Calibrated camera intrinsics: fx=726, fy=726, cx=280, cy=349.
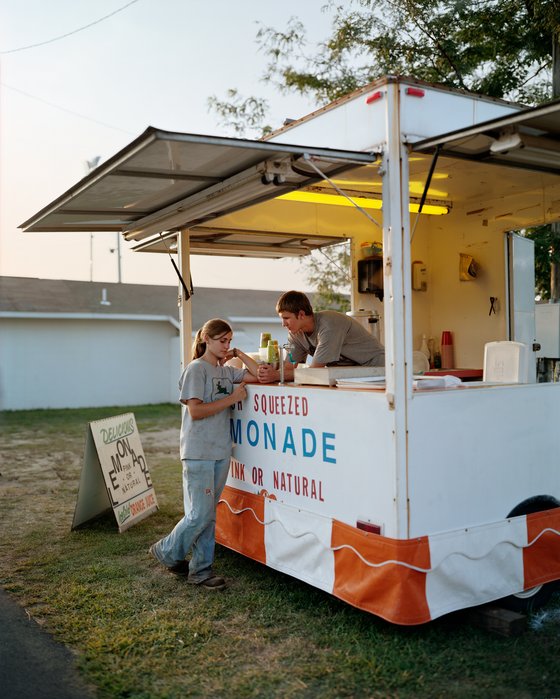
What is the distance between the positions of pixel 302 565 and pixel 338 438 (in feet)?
3.02

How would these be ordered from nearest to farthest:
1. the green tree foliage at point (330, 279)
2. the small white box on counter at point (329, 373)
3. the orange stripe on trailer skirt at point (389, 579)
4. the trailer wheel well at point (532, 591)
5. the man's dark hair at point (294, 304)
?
the orange stripe on trailer skirt at point (389, 579), the trailer wheel well at point (532, 591), the small white box on counter at point (329, 373), the man's dark hair at point (294, 304), the green tree foliage at point (330, 279)

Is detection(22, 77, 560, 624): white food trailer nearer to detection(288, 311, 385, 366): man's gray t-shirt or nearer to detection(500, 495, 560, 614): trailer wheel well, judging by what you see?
detection(500, 495, 560, 614): trailer wheel well

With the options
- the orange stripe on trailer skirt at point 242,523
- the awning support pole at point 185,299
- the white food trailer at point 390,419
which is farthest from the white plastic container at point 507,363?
the awning support pole at point 185,299

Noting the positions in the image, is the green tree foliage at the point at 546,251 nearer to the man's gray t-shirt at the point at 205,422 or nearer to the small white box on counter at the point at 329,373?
the small white box on counter at the point at 329,373

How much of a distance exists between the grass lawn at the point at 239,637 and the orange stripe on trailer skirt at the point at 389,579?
0.64 ft

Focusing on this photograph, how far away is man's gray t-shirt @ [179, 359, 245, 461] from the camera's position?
16.9ft

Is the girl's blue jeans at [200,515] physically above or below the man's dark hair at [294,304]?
below

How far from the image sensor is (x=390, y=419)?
4.04 metres

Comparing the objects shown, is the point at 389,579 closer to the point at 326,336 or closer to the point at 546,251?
the point at 326,336

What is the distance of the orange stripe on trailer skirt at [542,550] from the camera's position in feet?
14.8

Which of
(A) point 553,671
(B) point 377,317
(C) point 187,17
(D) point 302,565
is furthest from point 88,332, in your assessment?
(A) point 553,671

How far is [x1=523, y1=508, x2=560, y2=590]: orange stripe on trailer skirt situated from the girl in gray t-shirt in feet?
6.76

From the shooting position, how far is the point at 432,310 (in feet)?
25.5

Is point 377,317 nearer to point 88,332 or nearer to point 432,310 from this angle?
point 432,310
